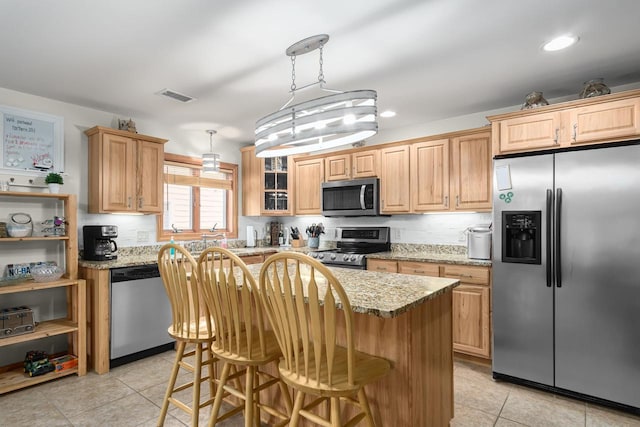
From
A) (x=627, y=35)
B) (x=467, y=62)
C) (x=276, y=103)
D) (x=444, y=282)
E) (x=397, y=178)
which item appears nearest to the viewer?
(x=444, y=282)

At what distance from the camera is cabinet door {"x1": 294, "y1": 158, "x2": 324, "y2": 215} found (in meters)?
4.66

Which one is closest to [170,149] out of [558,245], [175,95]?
[175,95]

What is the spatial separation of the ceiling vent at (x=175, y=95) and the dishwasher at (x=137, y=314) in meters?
1.56

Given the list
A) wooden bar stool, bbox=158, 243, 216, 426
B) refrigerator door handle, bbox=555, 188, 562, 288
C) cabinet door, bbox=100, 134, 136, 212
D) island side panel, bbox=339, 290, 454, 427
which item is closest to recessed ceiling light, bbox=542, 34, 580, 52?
refrigerator door handle, bbox=555, 188, 562, 288

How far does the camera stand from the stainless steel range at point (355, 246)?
3881mm

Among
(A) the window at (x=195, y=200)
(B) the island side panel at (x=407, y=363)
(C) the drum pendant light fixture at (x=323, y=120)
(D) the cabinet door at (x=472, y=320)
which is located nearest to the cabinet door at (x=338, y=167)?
(A) the window at (x=195, y=200)

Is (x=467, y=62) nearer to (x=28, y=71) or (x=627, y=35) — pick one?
(x=627, y=35)

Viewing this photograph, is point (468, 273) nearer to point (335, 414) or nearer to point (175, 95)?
point (335, 414)

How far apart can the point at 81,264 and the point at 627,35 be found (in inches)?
175

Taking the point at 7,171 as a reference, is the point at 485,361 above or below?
below

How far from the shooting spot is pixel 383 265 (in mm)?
3723

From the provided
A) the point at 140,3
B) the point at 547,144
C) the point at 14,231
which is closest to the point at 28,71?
the point at 14,231

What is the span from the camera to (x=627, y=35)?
7.34 feet

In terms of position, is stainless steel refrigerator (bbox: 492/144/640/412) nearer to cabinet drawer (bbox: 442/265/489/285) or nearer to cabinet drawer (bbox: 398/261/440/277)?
cabinet drawer (bbox: 442/265/489/285)
